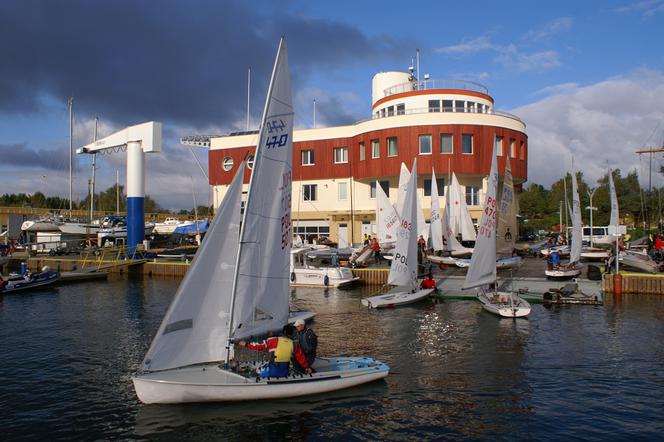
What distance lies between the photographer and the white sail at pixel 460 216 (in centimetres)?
4666

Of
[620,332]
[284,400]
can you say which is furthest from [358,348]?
[620,332]

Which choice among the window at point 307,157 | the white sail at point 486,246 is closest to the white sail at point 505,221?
the white sail at point 486,246

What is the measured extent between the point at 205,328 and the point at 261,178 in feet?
14.2

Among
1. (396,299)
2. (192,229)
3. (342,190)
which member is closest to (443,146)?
(342,190)

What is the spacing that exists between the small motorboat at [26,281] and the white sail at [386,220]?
83.5 ft

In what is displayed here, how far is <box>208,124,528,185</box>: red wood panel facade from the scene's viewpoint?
168 feet

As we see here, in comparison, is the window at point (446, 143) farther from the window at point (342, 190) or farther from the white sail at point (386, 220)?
the white sail at point (386, 220)

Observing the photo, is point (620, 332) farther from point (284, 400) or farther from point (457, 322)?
point (284, 400)

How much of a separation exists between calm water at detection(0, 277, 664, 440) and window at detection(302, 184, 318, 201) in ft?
111

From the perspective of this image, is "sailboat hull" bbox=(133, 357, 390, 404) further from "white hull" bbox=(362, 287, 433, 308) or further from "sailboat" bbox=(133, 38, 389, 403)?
"white hull" bbox=(362, 287, 433, 308)

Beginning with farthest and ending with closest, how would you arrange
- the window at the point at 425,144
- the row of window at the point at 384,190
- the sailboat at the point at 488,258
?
the row of window at the point at 384,190 → the window at the point at 425,144 → the sailboat at the point at 488,258

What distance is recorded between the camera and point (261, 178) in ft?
45.0

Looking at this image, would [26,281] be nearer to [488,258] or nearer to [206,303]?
[206,303]

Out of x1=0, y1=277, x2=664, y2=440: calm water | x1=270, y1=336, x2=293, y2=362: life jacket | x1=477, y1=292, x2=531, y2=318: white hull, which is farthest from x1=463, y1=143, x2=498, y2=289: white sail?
x1=270, y1=336, x2=293, y2=362: life jacket
